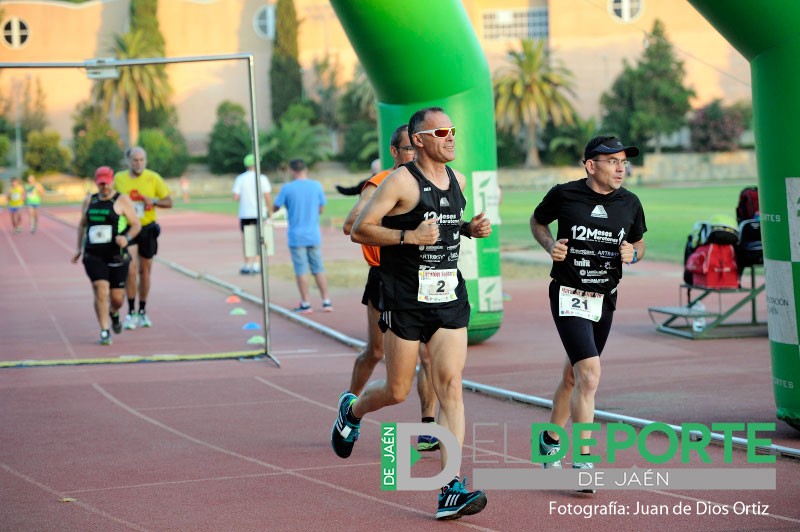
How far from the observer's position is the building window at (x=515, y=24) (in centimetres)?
8500

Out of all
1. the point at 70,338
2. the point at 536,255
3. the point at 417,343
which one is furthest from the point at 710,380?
the point at 536,255

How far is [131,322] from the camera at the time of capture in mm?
15281

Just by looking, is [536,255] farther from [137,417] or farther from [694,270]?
[137,417]

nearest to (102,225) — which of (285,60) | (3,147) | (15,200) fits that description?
(15,200)

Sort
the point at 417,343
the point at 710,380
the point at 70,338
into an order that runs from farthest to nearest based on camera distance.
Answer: the point at 70,338 < the point at 710,380 < the point at 417,343

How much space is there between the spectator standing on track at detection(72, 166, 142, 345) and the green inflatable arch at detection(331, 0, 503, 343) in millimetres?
3083

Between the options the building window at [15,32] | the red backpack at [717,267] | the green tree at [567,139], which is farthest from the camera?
the building window at [15,32]

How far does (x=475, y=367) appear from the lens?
11734mm

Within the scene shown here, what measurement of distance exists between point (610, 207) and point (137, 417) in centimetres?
449

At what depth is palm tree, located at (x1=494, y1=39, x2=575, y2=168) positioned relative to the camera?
3088 inches

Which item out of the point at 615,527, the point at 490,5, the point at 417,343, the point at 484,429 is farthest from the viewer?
the point at 490,5

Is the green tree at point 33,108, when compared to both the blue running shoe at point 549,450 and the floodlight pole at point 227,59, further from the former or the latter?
the blue running shoe at point 549,450

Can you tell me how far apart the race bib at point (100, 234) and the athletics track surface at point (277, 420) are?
1.25 m

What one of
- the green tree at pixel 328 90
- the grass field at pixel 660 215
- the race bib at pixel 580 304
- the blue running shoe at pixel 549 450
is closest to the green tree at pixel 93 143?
the grass field at pixel 660 215
